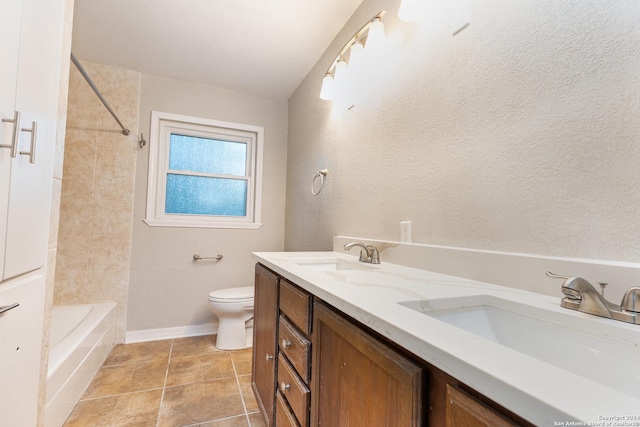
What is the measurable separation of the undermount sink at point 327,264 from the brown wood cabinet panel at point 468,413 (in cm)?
89

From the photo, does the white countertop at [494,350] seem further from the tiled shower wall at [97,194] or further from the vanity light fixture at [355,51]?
the tiled shower wall at [97,194]

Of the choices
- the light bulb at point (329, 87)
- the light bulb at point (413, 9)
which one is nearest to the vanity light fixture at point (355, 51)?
the light bulb at point (329, 87)

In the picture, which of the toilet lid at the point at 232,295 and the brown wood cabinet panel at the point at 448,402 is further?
the toilet lid at the point at 232,295

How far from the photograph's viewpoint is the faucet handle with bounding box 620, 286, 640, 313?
52 cm

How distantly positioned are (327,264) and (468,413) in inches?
44.2

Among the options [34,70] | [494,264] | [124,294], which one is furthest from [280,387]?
[124,294]

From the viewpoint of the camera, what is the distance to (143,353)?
83.6 inches

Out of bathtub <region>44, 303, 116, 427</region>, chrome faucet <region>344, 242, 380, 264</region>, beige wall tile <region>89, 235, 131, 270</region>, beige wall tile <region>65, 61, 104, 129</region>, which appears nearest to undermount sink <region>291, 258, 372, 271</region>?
chrome faucet <region>344, 242, 380, 264</region>

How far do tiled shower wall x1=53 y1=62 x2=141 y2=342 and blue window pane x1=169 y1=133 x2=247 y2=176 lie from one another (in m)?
0.32

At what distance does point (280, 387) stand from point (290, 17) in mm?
2090

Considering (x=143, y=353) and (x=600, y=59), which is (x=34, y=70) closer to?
(x=600, y=59)

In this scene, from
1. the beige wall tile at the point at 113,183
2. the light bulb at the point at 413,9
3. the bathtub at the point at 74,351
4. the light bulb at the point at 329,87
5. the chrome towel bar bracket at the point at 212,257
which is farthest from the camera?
the chrome towel bar bracket at the point at 212,257

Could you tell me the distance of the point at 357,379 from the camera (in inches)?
23.1

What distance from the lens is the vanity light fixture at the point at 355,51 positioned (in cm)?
140
